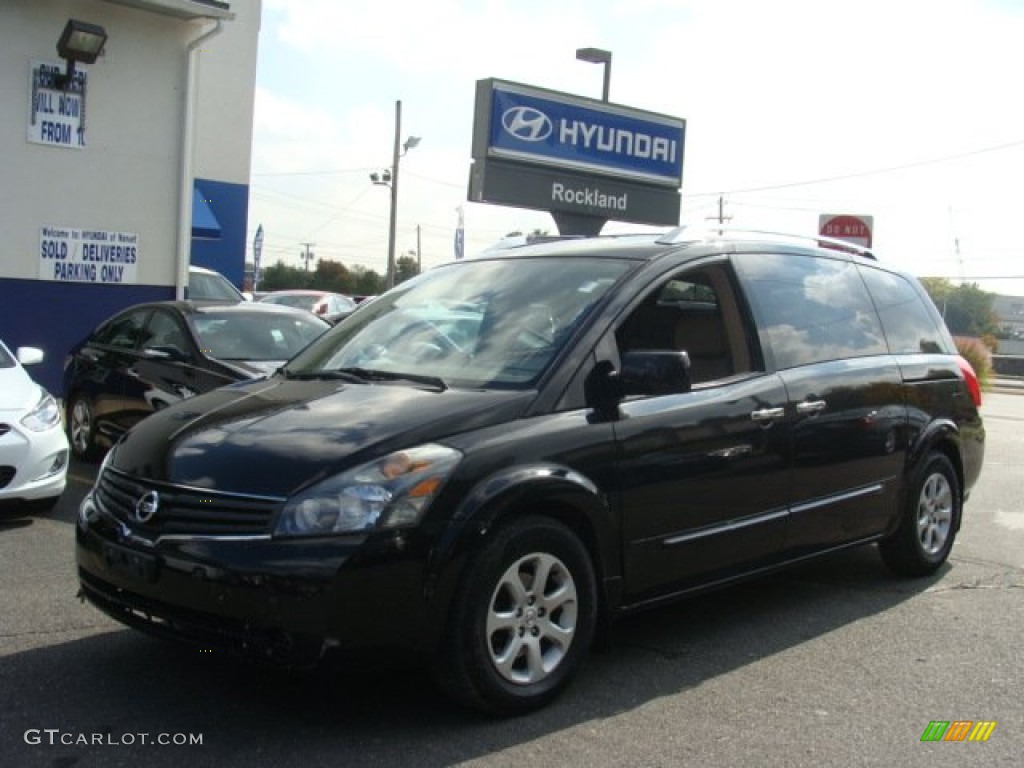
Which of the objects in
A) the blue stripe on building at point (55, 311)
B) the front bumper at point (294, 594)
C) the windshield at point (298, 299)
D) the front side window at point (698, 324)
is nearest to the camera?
the front bumper at point (294, 594)

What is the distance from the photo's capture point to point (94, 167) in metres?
13.3

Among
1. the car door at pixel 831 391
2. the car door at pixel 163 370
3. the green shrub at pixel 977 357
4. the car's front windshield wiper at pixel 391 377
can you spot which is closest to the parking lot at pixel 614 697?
the car door at pixel 831 391

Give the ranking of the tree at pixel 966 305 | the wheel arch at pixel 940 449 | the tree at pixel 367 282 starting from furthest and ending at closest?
the tree at pixel 966 305 < the tree at pixel 367 282 < the wheel arch at pixel 940 449

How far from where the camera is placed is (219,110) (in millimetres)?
20828

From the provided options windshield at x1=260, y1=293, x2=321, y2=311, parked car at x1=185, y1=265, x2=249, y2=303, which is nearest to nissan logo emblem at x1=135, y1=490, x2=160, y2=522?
parked car at x1=185, y1=265, x2=249, y2=303

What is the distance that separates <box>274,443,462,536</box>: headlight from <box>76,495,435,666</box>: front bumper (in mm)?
48

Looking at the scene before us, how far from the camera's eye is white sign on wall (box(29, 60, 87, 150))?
12.8 metres

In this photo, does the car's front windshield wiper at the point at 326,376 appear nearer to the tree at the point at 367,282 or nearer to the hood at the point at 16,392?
the hood at the point at 16,392

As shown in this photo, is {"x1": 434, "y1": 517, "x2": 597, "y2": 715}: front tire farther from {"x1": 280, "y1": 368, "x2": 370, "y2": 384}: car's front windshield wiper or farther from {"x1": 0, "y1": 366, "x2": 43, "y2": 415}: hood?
{"x1": 0, "y1": 366, "x2": 43, "y2": 415}: hood

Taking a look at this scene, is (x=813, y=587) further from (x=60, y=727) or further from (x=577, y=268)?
(x=60, y=727)

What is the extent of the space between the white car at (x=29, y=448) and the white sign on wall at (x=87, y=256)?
21.2 ft

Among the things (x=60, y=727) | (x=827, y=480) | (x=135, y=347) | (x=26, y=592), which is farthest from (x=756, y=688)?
(x=135, y=347)

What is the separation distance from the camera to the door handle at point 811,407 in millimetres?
Result: 5126

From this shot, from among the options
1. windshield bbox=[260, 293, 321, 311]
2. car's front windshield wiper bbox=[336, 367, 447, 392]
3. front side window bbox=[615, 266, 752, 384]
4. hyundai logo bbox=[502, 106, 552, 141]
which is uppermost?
hyundai logo bbox=[502, 106, 552, 141]
